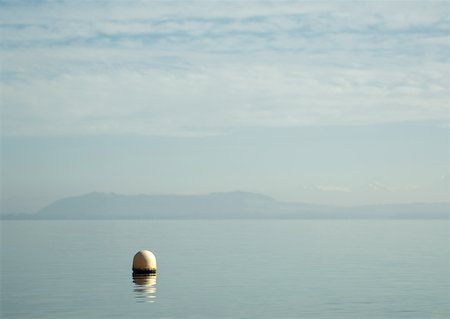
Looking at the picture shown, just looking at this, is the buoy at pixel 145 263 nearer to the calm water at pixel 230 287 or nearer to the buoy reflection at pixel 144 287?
the buoy reflection at pixel 144 287

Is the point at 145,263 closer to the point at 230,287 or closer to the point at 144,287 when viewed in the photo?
the point at 144,287

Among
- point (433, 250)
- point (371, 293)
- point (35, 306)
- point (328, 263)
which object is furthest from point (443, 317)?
point (433, 250)

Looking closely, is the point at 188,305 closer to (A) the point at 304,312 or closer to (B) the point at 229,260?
(A) the point at 304,312

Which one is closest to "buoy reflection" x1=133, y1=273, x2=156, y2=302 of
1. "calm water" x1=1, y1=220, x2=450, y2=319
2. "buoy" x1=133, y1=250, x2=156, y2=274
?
"calm water" x1=1, y1=220, x2=450, y2=319

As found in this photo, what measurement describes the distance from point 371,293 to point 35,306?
19139mm

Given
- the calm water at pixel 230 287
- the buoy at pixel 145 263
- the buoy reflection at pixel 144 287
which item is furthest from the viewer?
the buoy at pixel 145 263

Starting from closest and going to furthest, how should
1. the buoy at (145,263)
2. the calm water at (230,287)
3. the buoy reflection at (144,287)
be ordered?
1. the calm water at (230,287)
2. the buoy reflection at (144,287)
3. the buoy at (145,263)

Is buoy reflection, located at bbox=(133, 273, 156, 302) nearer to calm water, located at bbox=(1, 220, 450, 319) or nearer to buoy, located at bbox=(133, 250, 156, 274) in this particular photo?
calm water, located at bbox=(1, 220, 450, 319)

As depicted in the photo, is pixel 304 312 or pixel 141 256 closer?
pixel 304 312

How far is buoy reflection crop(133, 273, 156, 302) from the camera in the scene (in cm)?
4560

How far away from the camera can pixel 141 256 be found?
5691 centimetres

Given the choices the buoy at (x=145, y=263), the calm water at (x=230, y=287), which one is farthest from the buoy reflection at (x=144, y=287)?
the buoy at (x=145, y=263)

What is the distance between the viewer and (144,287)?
50.5 m

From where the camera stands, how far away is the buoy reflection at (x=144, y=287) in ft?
150
